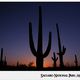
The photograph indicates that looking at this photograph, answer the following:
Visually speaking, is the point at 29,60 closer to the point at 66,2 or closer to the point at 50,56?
the point at 50,56

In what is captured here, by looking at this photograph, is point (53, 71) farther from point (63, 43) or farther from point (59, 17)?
point (59, 17)

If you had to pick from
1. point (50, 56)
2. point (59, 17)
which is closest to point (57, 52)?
point (50, 56)

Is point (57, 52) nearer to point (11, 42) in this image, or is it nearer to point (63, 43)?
point (63, 43)

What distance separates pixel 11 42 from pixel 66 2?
25.2 inches

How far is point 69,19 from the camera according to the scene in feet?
11.1

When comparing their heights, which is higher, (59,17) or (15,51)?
(59,17)

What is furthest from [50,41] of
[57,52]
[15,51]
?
[15,51]

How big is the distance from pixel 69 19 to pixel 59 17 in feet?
0.33

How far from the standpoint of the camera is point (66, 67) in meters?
3.30

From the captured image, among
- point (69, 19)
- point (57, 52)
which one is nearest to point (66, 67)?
point (57, 52)

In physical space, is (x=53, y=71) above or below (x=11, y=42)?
below

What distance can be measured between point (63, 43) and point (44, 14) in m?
0.33

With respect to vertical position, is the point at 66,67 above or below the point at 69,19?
below

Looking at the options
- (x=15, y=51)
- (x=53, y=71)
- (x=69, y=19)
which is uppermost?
(x=69, y=19)
